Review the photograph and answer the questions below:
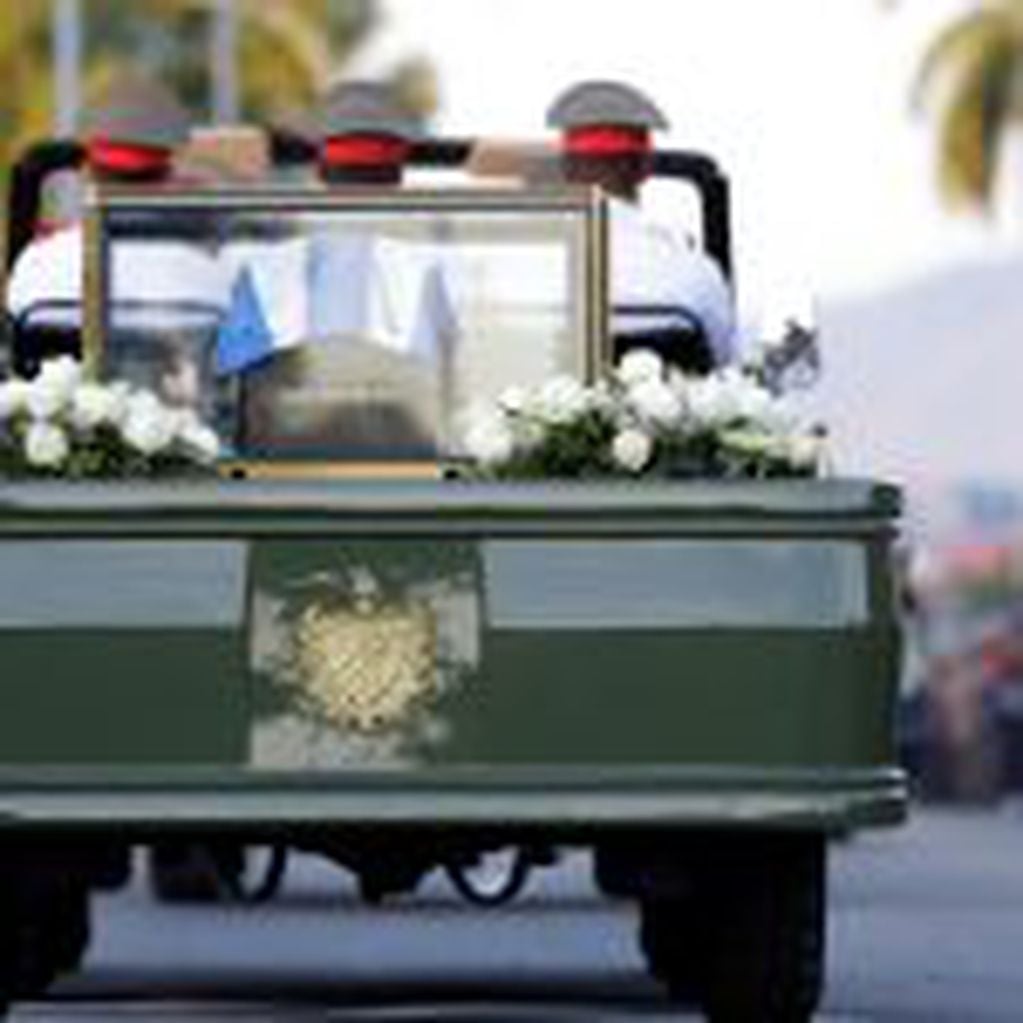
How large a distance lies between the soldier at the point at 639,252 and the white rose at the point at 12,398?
Result: 5.55ft

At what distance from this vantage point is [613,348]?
53.2 feet

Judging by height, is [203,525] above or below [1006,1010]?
above

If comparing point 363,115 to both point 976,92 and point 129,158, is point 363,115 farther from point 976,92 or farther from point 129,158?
point 976,92

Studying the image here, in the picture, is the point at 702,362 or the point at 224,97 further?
the point at 224,97

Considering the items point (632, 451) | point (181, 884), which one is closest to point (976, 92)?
point (181, 884)

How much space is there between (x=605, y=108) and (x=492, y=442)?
2072mm

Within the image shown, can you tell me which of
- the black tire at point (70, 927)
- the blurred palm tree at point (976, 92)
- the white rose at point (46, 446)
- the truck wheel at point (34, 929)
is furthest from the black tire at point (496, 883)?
the blurred palm tree at point (976, 92)

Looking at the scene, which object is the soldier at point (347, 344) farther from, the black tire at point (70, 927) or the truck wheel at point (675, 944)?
the truck wheel at point (675, 944)

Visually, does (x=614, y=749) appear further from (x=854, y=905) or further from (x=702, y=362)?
(x=854, y=905)

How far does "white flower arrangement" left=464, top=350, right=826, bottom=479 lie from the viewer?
15.1 metres

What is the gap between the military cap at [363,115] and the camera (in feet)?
55.2

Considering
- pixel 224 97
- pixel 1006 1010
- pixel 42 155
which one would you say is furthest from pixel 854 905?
pixel 224 97

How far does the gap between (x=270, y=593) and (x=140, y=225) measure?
1.78 m

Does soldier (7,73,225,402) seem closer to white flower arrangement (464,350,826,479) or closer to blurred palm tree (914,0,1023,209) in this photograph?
white flower arrangement (464,350,826,479)
